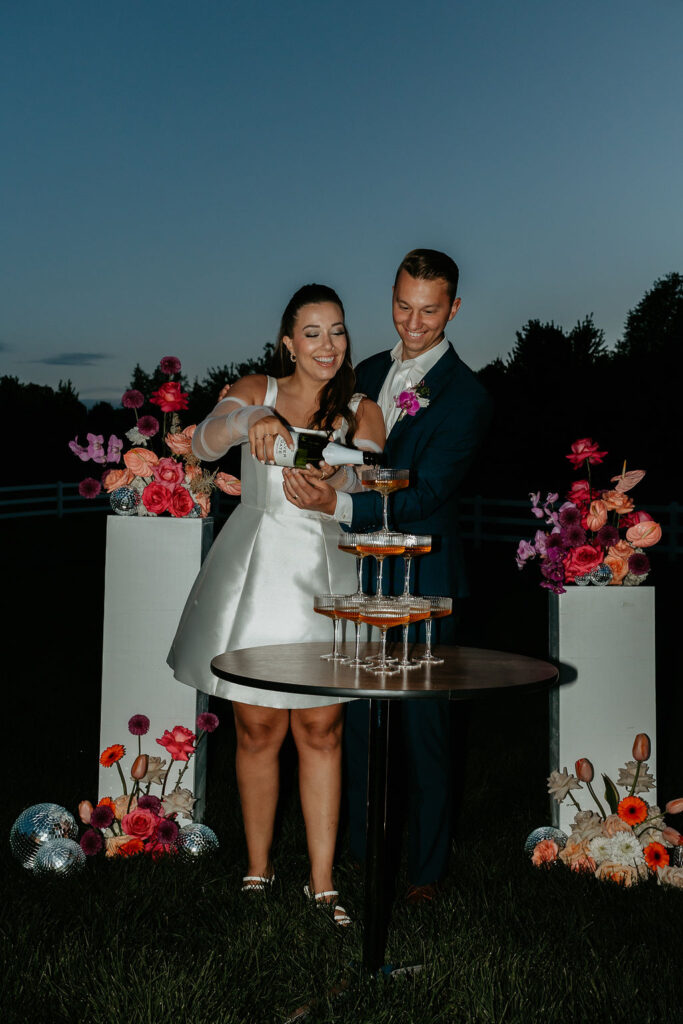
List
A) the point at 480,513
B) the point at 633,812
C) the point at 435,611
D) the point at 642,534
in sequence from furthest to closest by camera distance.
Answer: the point at 480,513, the point at 642,534, the point at 633,812, the point at 435,611

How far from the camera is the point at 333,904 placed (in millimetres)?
3959

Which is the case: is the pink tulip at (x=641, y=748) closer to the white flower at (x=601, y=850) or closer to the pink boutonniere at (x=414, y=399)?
the white flower at (x=601, y=850)

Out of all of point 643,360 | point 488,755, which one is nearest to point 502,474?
point 643,360

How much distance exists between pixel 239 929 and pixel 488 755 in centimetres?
313

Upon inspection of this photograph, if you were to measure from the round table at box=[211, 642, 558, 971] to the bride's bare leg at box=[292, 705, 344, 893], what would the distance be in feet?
1.36

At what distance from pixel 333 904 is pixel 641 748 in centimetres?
150

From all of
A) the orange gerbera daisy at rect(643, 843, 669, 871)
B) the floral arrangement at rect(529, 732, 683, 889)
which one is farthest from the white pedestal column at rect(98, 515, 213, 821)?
the orange gerbera daisy at rect(643, 843, 669, 871)

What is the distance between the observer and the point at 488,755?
21.9ft

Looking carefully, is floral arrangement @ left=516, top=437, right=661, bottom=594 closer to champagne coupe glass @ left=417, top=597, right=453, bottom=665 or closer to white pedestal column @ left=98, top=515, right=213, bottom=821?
champagne coupe glass @ left=417, top=597, right=453, bottom=665

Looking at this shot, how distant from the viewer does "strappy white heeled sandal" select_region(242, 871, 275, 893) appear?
4.14 meters

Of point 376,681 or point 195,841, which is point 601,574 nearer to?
point 376,681

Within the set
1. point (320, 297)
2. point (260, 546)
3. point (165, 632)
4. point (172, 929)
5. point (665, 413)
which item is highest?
point (665, 413)

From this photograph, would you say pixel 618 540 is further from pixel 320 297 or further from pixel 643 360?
pixel 643 360

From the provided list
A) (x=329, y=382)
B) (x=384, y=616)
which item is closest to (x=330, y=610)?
(x=384, y=616)
